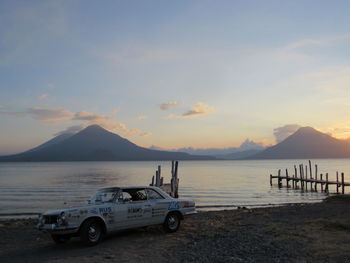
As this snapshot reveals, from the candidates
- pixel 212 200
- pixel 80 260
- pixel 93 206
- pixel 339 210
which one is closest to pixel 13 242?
pixel 93 206

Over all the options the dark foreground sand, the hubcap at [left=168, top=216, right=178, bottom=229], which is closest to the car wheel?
the dark foreground sand

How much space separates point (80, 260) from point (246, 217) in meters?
9.84

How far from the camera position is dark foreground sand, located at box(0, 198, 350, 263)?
913 centimetres

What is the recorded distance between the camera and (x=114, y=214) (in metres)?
10.9

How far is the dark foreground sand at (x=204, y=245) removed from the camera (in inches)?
360

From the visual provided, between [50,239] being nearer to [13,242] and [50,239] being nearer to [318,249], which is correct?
[13,242]

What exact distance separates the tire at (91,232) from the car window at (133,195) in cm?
120

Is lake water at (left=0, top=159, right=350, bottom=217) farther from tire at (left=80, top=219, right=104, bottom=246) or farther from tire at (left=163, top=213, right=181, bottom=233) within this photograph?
tire at (left=80, top=219, right=104, bottom=246)

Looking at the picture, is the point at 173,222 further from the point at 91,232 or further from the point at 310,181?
the point at 310,181

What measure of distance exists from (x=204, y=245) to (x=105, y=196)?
343 centimetres

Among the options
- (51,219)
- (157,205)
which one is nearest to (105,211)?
(51,219)

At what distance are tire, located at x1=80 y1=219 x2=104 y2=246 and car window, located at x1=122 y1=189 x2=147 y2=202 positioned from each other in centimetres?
120

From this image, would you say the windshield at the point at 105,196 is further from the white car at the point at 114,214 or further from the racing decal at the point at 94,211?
the racing decal at the point at 94,211

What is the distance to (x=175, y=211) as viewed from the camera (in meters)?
12.5
